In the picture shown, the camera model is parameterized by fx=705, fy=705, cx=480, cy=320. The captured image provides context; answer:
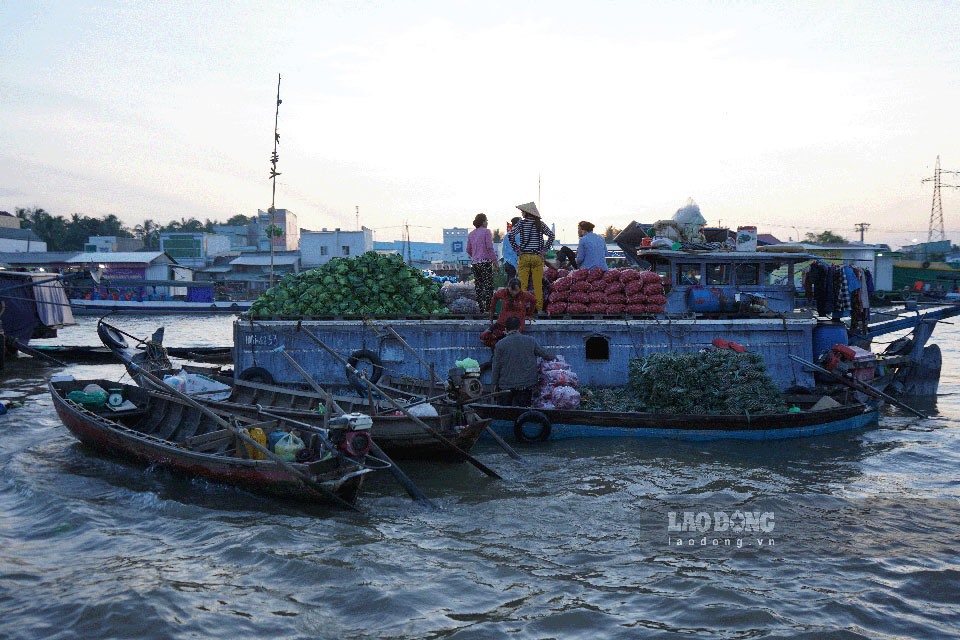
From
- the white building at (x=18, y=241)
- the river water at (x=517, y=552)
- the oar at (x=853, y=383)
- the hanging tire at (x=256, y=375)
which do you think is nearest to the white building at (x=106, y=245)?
the white building at (x=18, y=241)

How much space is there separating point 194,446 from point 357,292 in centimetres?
606

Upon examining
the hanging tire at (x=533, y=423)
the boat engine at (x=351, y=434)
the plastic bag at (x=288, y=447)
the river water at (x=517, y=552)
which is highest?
the boat engine at (x=351, y=434)

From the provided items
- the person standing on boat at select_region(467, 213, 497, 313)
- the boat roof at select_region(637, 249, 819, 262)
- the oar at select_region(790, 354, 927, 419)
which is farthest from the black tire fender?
the oar at select_region(790, 354, 927, 419)

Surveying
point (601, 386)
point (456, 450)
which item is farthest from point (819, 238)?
point (456, 450)

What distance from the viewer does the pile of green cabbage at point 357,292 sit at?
48.6 feet

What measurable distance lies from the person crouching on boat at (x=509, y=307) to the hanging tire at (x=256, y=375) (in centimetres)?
464

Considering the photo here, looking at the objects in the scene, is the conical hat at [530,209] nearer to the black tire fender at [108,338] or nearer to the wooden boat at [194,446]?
the wooden boat at [194,446]

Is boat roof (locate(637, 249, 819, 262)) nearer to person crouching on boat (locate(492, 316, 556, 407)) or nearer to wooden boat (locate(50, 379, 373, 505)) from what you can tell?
person crouching on boat (locate(492, 316, 556, 407))

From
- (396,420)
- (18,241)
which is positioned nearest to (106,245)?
(18,241)

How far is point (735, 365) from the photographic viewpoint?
12336 millimetres

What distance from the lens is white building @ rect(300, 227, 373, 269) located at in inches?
2421

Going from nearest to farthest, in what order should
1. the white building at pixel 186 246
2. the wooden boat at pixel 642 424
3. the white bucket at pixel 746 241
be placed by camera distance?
1. the wooden boat at pixel 642 424
2. the white bucket at pixel 746 241
3. the white building at pixel 186 246

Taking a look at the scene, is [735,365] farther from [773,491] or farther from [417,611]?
[417,611]

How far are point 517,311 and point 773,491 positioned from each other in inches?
212
